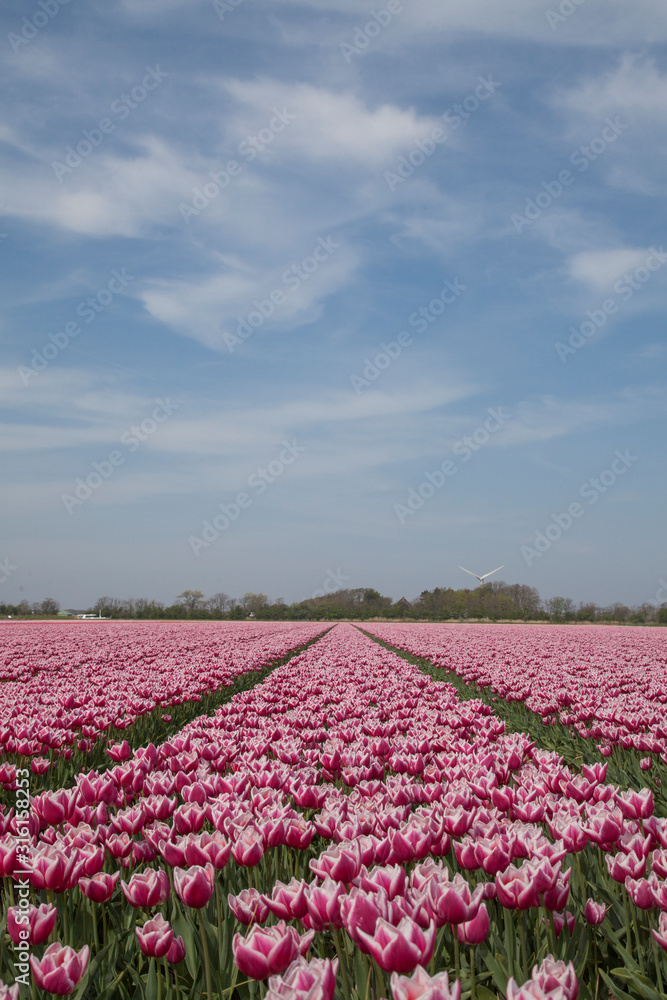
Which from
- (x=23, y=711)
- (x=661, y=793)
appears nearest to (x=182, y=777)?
(x=661, y=793)

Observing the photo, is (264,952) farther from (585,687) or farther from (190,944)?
(585,687)

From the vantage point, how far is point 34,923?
6.34 ft

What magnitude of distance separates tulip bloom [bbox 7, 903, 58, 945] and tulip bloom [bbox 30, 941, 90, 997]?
0.23m

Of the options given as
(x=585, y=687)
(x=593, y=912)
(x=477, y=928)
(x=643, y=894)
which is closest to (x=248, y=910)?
(x=477, y=928)

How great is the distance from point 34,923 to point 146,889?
39 centimetres

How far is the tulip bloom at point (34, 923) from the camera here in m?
1.92

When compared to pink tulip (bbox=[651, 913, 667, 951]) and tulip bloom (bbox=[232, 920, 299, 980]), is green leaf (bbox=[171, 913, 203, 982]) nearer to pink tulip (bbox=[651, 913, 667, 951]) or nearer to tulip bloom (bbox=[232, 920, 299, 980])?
tulip bloom (bbox=[232, 920, 299, 980])

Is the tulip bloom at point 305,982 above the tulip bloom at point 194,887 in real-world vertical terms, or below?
above

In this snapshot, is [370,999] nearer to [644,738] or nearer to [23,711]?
[644,738]

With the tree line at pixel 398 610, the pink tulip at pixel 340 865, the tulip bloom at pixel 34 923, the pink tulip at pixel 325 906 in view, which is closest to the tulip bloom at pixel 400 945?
the pink tulip at pixel 325 906

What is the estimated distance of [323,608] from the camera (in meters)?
84.8

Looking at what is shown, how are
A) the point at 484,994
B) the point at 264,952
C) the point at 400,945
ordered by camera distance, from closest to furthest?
the point at 400,945
the point at 264,952
the point at 484,994

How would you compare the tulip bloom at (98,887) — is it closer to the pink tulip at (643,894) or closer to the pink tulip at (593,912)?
the pink tulip at (593,912)

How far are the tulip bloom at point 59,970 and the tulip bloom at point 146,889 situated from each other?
0.45m
